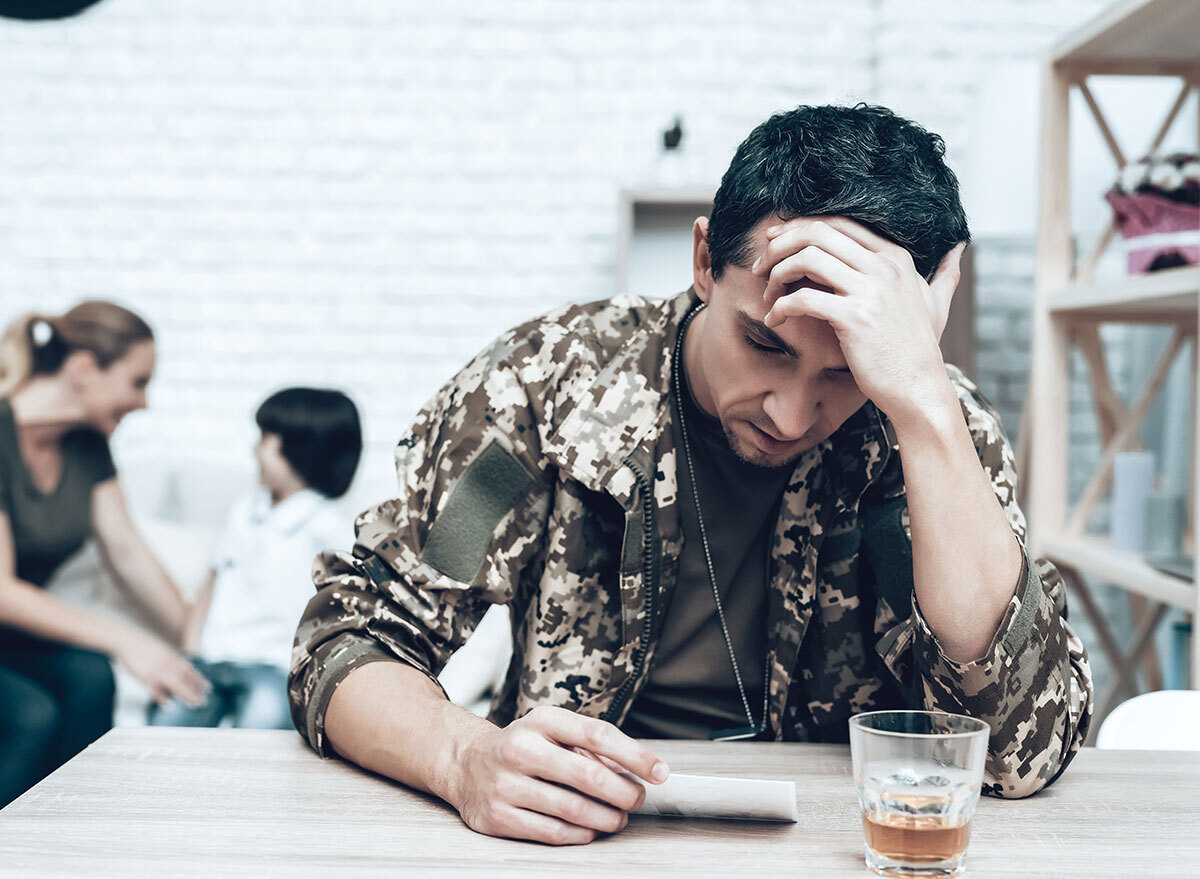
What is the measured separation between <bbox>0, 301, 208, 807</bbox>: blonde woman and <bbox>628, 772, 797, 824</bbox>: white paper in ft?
6.81

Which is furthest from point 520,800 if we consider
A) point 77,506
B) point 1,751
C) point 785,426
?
point 77,506

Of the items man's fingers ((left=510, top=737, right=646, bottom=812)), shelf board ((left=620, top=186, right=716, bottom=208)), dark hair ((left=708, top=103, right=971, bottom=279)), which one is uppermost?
shelf board ((left=620, top=186, right=716, bottom=208))

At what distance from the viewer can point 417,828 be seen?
741 millimetres

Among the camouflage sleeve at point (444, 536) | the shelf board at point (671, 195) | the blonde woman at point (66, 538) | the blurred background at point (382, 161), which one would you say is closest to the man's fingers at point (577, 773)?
the camouflage sleeve at point (444, 536)

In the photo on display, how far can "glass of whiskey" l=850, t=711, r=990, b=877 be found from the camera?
2.19 ft

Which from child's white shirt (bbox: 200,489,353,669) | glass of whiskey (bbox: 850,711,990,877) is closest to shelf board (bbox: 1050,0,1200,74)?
glass of whiskey (bbox: 850,711,990,877)

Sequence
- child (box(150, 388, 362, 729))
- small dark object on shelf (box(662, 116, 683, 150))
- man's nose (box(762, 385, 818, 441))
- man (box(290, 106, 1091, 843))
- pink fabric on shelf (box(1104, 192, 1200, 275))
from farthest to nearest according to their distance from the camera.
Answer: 1. small dark object on shelf (box(662, 116, 683, 150))
2. child (box(150, 388, 362, 729))
3. pink fabric on shelf (box(1104, 192, 1200, 275))
4. man's nose (box(762, 385, 818, 441))
5. man (box(290, 106, 1091, 843))

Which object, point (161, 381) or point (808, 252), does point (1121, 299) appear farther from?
point (161, 381)

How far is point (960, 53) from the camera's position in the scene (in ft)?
9.89

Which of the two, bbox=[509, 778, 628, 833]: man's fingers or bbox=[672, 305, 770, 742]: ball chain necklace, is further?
bbox=[672, 305, 770, 742]: ball chain necklace

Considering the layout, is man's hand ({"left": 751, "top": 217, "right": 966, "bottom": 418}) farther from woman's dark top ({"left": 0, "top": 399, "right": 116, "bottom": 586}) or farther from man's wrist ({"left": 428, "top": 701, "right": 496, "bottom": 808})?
woman's dark top ({"left": 0, "top": 399, "right": 116, "bottom": 586})

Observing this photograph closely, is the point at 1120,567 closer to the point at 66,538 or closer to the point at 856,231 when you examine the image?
the point at 856,231

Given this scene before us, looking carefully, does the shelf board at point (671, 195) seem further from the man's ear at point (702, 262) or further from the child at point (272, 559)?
the man's ear at point (702, 262)

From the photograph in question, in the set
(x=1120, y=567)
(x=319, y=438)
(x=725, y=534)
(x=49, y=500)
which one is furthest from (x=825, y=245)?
(x=49, y=500)
